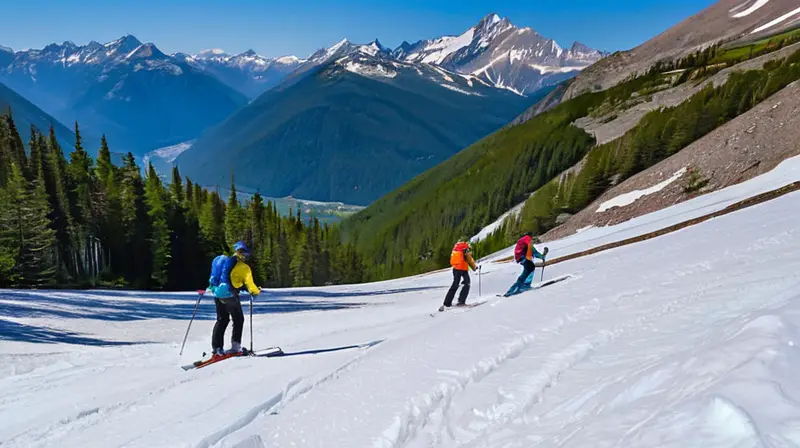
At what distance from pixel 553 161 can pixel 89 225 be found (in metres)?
92.9

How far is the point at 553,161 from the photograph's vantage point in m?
109

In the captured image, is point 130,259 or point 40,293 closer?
point 40,293

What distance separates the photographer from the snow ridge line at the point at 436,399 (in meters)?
6.39

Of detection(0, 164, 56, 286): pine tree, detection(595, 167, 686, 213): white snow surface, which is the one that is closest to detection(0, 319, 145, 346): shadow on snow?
detection(0, 164, 56, 286): pine tree

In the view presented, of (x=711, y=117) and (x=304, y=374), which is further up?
(x=711, y=117)

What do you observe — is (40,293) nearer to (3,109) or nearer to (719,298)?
(719,298)

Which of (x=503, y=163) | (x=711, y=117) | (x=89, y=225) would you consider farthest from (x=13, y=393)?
(x=503, y=163)

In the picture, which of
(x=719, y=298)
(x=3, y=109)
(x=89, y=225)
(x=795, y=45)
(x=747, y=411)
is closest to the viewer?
(x=747, y=411)

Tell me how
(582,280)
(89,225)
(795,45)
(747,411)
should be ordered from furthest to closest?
(795,45) → (89,225) → (582,280) → (747,411)

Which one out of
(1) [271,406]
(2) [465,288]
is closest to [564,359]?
(1) [271,406]

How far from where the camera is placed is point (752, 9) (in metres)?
164

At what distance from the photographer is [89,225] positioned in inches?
1779

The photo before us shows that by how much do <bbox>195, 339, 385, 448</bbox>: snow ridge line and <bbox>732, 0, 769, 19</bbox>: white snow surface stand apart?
687 ft

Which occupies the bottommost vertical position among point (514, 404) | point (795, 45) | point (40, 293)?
point (514, 404)
